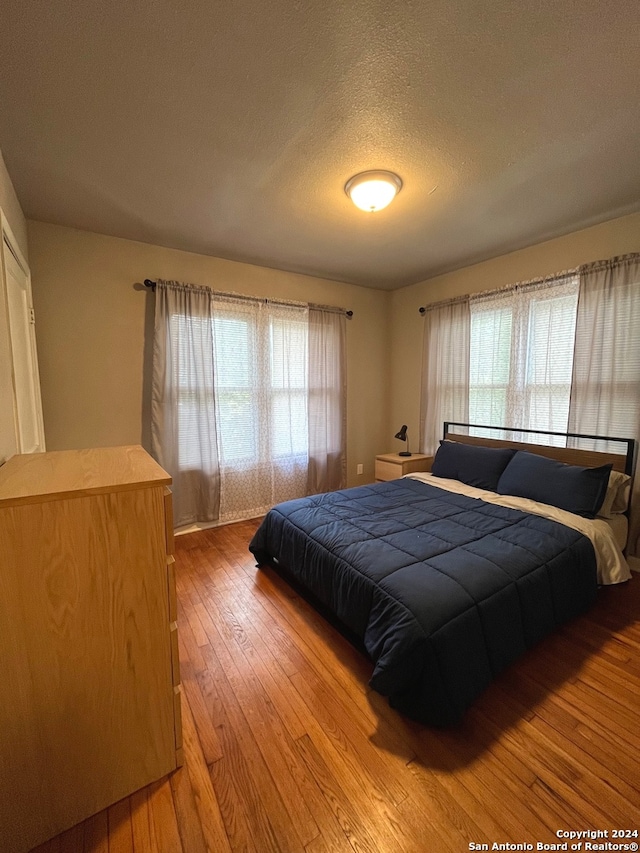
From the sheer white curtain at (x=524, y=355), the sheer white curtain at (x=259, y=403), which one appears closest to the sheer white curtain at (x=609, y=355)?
the sheer white curtain at (x=524, y=355)

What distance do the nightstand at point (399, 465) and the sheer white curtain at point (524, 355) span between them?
694mm

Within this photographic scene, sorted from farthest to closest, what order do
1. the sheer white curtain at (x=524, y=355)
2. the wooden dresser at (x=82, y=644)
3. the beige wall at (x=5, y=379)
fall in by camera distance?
1. the sheer white curtain at (x=524, y=355)
2. the beige wall at (x=5, y=379)
3. the wooden dresser at (x=82, y=644)

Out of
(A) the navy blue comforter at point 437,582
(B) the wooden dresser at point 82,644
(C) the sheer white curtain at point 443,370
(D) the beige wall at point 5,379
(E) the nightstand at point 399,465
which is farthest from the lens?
(E) the nightstand at point 399,465

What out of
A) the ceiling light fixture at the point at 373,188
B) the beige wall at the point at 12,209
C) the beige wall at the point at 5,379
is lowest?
the beige wall at the point at 5,379

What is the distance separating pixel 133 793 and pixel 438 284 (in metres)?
4.22

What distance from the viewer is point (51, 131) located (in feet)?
5.19

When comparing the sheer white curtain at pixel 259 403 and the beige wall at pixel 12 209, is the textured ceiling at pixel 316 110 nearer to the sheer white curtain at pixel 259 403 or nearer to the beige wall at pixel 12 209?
the beige wall at pixel 12 209

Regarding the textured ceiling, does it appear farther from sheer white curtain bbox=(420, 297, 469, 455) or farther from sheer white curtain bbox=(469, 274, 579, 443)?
sheer white curtain bbox=(420, 297, 469, 455)

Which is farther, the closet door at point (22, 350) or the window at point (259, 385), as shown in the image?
the window at point (259, 385)

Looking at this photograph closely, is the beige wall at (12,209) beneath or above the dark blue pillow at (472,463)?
above

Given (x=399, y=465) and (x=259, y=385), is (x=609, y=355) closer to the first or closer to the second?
(x=399, y=465)

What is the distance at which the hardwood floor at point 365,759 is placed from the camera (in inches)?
39.9

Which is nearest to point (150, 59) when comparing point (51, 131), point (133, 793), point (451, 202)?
point (51, 131)

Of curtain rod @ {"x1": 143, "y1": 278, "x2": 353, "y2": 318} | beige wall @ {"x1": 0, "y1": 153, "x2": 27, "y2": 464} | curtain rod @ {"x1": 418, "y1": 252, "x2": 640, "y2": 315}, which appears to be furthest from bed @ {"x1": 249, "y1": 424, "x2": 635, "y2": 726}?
curtain rod @ {"x1": 143, "y1": 278, "x2": 353, "y2": 318}
